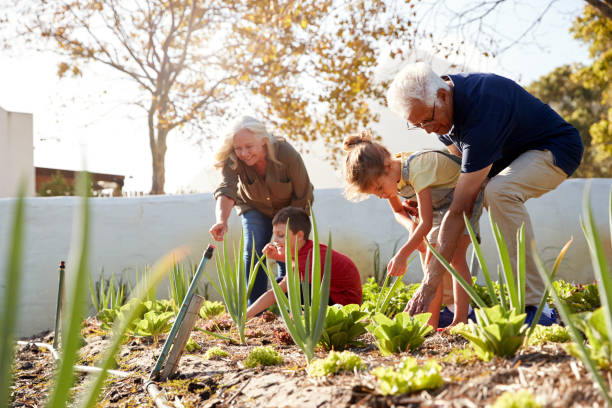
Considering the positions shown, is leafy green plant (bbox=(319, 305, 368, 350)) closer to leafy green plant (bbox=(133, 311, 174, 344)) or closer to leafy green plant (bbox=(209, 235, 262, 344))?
leafy green plant (bbox=(209, 235, 262, 344))

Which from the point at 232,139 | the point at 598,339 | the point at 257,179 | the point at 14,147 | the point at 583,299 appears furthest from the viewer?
the point at 14,147

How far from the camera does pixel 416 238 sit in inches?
79.2

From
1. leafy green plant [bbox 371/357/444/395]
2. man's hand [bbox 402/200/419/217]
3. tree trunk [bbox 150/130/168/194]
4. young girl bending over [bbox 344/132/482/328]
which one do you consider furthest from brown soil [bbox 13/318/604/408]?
tree trunk [bbox 150/130/168/194]

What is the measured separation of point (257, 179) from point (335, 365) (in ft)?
6.76

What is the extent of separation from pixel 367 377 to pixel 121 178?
17493mm

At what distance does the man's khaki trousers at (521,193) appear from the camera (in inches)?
79.1

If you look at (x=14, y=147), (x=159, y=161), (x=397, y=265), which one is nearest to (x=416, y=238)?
(x=397, y=265)

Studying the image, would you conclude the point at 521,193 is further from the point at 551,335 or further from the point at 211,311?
the point at 211,311

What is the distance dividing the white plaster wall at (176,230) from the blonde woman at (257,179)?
206cm

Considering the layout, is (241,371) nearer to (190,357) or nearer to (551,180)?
(190,357)

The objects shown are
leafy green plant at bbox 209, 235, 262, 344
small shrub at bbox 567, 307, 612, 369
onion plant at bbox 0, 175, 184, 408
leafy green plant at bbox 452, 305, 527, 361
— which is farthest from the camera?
leafy green plant at bbox 209, 235, 262, 344

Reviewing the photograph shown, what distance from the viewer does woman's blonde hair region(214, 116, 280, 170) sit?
2934mm

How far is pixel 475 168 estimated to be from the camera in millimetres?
1914

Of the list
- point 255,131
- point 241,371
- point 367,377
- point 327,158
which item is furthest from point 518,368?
point 327,158
